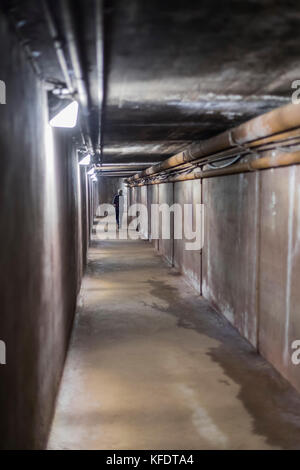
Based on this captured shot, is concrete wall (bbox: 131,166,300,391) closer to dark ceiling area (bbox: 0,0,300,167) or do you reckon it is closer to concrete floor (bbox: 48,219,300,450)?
concrete floor (bbox: 48,219,300,450)

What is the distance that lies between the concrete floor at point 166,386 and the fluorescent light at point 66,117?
2639 mm

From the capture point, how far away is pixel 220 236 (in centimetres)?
740

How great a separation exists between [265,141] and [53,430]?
3653 mm

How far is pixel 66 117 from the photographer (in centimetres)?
415

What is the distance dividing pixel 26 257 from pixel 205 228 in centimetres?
596

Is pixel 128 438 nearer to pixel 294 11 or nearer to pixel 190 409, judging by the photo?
pixel 190 409

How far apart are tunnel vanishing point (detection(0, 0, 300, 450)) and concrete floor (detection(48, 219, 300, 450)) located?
0.02 meters

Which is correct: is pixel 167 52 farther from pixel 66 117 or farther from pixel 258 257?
pixel 258 257

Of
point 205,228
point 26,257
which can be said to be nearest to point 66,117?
point 26,257

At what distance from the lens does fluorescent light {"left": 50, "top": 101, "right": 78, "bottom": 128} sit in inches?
160

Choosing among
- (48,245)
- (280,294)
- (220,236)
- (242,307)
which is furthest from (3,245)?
(220,236)

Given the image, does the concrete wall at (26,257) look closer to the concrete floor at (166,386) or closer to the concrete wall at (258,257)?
the concrete floor at (166,386)

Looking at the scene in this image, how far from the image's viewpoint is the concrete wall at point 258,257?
462cm

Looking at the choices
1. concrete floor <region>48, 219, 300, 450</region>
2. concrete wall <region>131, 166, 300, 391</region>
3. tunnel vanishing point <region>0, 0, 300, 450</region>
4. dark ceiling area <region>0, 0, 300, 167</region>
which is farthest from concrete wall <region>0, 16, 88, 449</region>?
concrete wall <region>131, 166, 300, 391</region>
